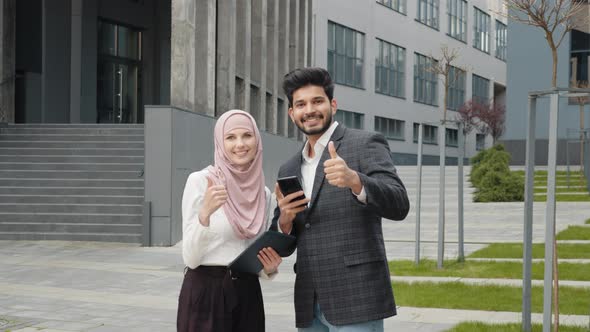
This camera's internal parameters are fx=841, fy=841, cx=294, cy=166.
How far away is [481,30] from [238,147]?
6290cm

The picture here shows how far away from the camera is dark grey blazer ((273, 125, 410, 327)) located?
138 inches

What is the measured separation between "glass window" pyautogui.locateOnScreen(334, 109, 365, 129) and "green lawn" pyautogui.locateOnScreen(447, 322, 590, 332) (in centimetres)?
3571

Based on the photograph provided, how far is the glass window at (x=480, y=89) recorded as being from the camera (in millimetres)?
63947

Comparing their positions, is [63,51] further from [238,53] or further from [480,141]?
[480,141]

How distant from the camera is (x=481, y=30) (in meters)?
64.1

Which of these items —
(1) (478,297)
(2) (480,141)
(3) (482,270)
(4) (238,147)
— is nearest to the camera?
(4) (238,147)

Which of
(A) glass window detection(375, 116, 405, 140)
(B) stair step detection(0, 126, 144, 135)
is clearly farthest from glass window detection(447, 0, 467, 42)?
(B) stair step detection(0, 126, 144, 135)

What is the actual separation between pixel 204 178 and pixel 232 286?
52cm

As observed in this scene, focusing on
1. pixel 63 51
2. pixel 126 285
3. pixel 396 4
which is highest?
pixel 396 4

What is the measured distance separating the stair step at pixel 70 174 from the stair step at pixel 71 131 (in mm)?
2431

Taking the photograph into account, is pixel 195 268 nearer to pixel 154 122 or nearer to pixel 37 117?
pixel 154 122

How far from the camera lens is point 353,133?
365cm

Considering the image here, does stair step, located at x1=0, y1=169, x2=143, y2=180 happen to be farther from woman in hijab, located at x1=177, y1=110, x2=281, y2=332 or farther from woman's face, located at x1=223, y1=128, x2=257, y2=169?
woman's face, located at x1=223, y1=128, x2=257, y2=169

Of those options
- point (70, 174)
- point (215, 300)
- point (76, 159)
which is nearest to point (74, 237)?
point (70, 174)
